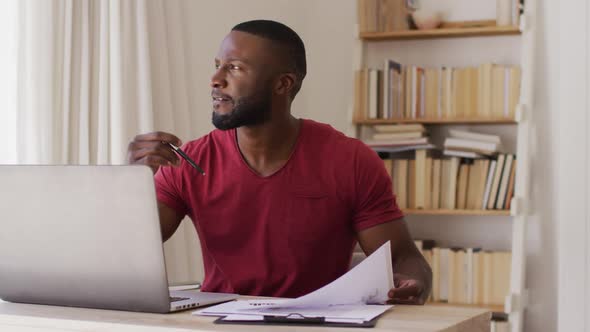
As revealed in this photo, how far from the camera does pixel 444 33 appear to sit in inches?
142

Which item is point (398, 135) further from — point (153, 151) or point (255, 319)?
point (255, 319)

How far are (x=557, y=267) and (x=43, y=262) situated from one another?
2.72 m

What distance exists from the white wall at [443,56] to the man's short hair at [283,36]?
133 cm

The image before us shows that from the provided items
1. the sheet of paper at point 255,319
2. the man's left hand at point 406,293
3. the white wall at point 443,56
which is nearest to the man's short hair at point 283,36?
the man's left hand at point 406,293

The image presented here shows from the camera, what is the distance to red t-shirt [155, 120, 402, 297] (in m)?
1.85

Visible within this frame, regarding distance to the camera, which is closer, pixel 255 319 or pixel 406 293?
pixel 255 319

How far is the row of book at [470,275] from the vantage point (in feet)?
11.4

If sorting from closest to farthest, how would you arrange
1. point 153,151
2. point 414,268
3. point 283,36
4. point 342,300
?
point 342,300
point 153,151
point 414,268
point 283,36

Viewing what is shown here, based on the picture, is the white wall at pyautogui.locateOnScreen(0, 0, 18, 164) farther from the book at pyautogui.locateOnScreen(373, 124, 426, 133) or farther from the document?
the book at pyautogui.locateOnScreen(373, 124, 426, 133)

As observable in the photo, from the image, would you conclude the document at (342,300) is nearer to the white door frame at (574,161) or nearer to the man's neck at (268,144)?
the man's neck at (268,144)

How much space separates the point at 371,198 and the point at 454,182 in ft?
5.68

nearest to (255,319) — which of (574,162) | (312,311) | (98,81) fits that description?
(312,311)

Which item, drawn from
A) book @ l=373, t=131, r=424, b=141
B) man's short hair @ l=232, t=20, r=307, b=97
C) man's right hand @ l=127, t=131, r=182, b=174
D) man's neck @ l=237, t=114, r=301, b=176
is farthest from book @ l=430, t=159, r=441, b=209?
man's right hand @ l=127, t=131, r=182, b=174

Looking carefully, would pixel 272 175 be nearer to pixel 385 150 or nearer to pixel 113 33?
pixel 113 33
